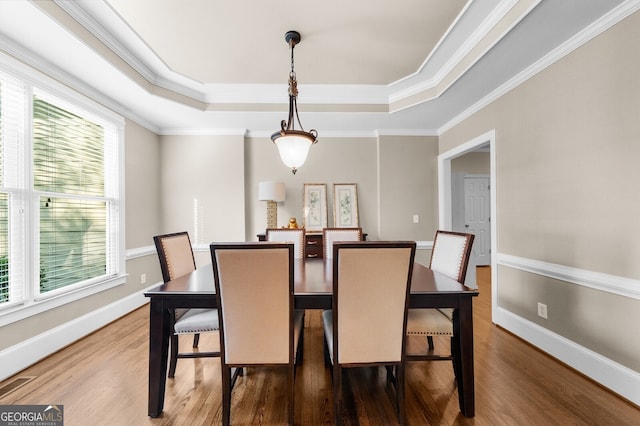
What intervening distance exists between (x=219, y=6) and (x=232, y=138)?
2.15 metres

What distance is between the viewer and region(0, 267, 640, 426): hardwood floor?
5.01 ft

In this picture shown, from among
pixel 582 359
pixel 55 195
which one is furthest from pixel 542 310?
pixel 55 195

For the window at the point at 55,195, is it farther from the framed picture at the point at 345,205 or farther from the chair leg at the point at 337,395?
the framed picture at the point at 345,205

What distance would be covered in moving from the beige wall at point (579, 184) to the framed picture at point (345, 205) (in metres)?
1.94

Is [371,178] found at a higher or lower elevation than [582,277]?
higher

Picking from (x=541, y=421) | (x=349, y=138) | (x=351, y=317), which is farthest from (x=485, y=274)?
(x=351, y=317)

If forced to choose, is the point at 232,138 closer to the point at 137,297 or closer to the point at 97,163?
the point at 97,163

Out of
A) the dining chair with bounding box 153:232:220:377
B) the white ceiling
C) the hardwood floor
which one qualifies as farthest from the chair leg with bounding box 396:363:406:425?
the white ceiling

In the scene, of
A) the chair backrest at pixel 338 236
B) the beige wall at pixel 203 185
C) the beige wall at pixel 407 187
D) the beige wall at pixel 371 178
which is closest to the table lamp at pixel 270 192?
the beige wall at pixel 371 178

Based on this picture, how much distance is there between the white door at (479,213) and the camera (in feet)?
17.9

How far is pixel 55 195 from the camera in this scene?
7.79ft

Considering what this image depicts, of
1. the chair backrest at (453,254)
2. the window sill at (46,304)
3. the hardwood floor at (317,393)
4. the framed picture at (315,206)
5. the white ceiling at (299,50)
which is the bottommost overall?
the hardwood floor at (317,393)

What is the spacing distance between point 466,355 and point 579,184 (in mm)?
1555

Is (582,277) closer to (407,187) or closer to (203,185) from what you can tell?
(407,187)
